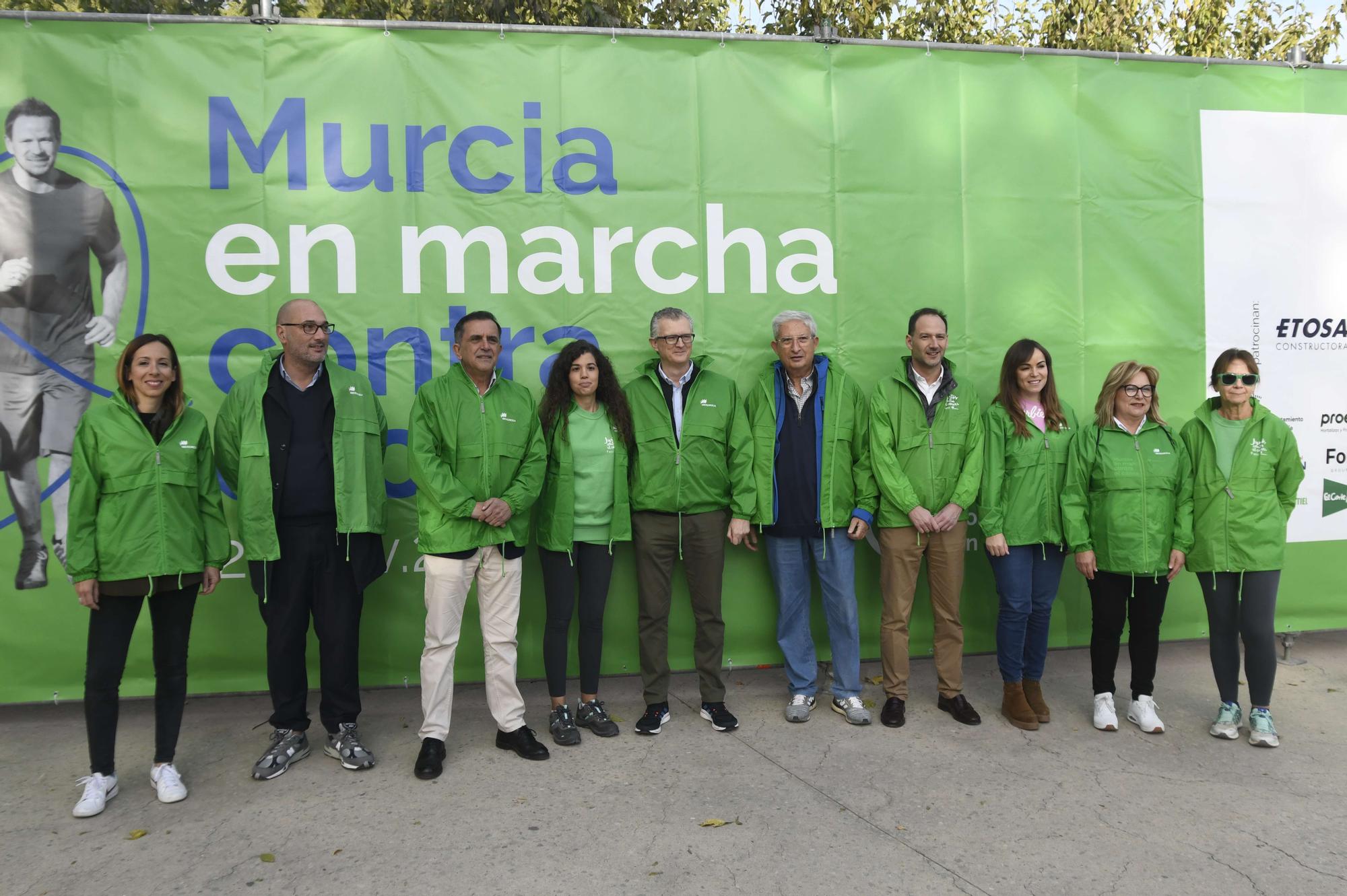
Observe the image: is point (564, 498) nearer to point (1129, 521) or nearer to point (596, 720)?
point (596, 720)

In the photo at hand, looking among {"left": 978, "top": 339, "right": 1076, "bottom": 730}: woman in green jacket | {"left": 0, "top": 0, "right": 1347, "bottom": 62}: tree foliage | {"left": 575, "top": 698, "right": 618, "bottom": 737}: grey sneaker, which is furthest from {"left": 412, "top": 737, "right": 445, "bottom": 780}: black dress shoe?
{"left": 0, "top": 0, "right": 1347, "bottom": 62}: tree foliage

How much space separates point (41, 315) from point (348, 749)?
8.27ft

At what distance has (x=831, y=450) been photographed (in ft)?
13.3

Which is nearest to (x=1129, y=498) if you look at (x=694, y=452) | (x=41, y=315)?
(x=694, y=452)

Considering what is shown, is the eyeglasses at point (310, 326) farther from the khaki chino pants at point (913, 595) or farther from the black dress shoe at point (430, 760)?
the khaki chino pants at point (913, 595)

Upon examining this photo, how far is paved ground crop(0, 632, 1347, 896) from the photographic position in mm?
2734

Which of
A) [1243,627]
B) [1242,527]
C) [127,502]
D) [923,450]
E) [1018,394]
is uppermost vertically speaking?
[1018,394]

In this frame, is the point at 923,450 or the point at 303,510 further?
the point at 923,450

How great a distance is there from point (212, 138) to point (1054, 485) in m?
4.34

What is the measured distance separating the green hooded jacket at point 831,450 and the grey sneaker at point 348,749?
1.97m

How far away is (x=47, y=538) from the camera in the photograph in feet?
13.4

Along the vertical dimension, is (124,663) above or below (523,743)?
above

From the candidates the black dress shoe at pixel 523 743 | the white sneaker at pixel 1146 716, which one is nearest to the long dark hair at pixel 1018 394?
the white sneaker at pixel 1146 716

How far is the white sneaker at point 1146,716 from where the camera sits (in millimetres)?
3857
